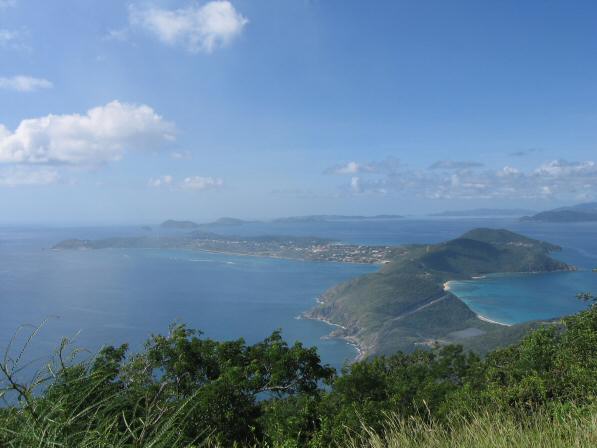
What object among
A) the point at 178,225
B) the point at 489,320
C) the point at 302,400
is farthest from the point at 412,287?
the point at 178,225

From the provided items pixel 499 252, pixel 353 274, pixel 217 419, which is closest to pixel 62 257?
pixel 353 274

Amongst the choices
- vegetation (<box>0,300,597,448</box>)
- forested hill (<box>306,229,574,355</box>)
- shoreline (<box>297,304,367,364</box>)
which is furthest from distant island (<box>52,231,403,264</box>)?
vegetation (<box>0,300,597,448</box>)

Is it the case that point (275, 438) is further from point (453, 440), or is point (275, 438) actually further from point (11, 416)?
point (11, 416)

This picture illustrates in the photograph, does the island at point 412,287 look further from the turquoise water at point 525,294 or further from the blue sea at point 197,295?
the blue sea at point 197,295

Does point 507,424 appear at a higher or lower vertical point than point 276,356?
higher

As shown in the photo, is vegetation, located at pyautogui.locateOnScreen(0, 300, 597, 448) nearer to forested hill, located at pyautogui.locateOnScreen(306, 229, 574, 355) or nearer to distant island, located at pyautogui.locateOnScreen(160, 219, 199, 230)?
forested hill, located at pyautogui.locateOnScreen(306, 229, 574, 355)

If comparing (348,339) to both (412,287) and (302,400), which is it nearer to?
(412,287)
